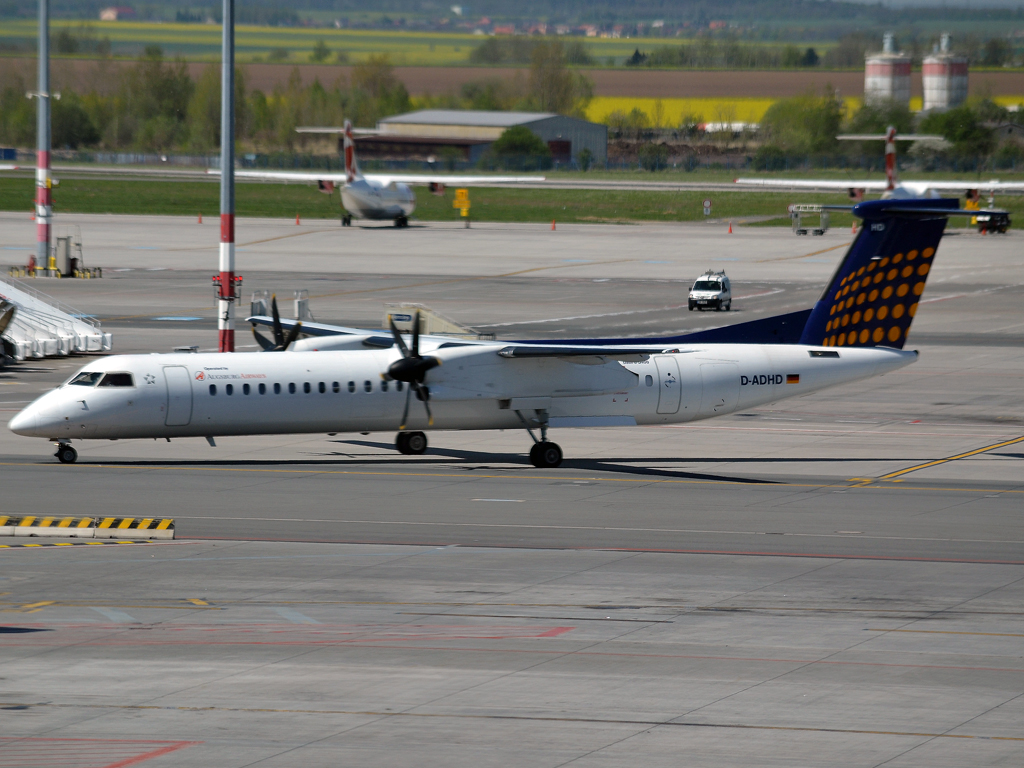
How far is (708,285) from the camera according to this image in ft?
226

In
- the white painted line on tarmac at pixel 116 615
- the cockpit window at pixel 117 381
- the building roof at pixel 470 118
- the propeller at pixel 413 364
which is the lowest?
the white painted line on tarmac at pixel 116 615

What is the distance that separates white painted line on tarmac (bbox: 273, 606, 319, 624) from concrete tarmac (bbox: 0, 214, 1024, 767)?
6 centimetres

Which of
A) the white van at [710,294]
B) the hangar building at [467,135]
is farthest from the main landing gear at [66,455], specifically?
the hangar building at [467,135]

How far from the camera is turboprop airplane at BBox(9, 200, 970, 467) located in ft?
106

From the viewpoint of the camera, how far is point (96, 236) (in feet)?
343

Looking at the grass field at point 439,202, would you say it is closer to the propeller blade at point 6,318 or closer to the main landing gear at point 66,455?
the propeller blade at point 6,318

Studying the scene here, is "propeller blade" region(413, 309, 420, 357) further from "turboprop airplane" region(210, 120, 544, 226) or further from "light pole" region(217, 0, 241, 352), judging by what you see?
"turboprop airplane" region(210, 120, 544, 226)

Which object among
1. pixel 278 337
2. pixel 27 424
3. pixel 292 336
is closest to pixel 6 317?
pixel 278 337

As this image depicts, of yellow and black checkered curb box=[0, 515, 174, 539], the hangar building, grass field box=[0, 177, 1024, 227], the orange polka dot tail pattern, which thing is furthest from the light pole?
the hangar building

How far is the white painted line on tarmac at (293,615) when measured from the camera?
20234 millimetres

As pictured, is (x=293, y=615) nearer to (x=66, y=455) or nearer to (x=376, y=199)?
(x=66, y=455)

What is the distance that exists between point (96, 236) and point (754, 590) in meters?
90.3

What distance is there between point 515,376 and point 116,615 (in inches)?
600

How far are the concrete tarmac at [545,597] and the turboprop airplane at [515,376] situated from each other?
117cm
